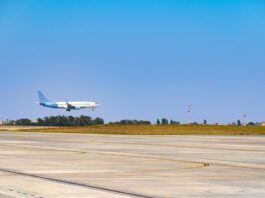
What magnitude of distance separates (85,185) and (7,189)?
247 cm

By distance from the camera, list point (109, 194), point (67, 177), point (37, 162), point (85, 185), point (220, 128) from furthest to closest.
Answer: point (220, 128)
point (37, 162)
point (67, 177)
point (85, 185)
point (109, 194)

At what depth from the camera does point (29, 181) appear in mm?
23234

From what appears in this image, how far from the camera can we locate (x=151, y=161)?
1348 inches

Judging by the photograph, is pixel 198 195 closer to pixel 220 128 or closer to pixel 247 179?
pixel 247 179

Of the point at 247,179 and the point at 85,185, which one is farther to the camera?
the point at 247,179

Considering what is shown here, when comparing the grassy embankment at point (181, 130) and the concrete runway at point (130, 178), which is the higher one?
the grassy embankment at point (181, 130)

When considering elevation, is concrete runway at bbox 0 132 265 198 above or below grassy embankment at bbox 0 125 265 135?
below

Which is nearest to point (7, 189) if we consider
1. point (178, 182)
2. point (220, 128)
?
point (178, 182)

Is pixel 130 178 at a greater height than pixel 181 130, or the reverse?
pixel 181 130

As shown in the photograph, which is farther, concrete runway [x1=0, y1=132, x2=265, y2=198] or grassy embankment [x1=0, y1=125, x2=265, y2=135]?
grassy embankment [x1=0, y1=125, x2=265, y2=135]

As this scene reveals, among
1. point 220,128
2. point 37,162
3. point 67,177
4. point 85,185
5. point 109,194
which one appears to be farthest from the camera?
point 220,128

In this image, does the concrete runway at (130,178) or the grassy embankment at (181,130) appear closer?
the concrete runway at (130,178)

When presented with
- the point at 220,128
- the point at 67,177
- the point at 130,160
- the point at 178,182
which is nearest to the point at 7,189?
the point at 67,177

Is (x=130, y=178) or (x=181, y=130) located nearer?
(x=130, y=178)
